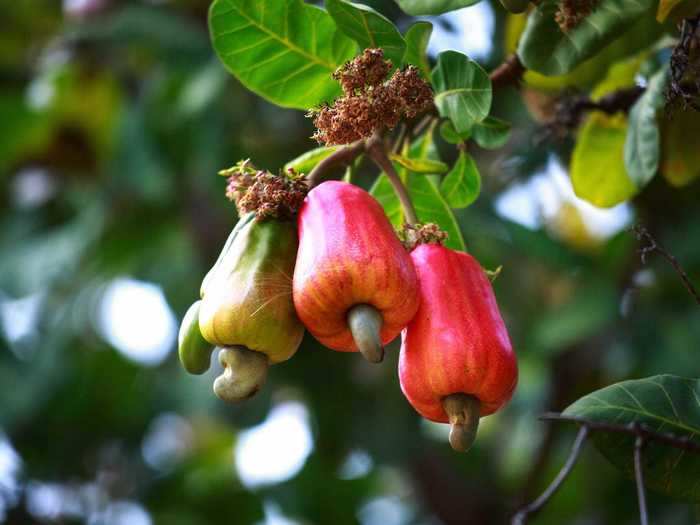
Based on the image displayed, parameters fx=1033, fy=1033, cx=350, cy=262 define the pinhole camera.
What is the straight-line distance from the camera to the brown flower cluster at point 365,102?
118 cm

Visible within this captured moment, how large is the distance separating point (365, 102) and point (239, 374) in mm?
339

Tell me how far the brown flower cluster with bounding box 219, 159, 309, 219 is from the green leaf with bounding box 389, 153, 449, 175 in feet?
0.62

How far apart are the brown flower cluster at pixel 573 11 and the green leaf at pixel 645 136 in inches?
7.6

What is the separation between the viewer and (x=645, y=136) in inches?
57.8

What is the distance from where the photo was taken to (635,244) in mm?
2750

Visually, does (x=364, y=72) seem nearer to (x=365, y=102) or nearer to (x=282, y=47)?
(x=365, y=102)

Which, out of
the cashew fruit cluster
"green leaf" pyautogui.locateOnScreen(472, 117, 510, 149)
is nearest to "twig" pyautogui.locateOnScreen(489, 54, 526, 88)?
"green leaf" pyautogui.locateOnScreen(472, 117, 510, 149)

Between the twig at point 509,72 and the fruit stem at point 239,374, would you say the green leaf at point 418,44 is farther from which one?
the fruit stem at point 239,374

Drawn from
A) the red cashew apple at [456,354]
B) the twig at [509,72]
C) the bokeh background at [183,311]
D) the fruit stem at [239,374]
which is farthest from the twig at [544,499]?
the bokeh background at [183,311]

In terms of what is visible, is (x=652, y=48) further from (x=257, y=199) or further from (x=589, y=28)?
(x=257, y=199)

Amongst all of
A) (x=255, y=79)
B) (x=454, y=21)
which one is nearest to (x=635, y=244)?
(x=454, y=21)

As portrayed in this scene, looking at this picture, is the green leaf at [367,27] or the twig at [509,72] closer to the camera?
the green leaf at [367,27]

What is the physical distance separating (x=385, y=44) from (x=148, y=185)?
6.26 feet

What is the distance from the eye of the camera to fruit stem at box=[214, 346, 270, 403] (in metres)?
1.10
